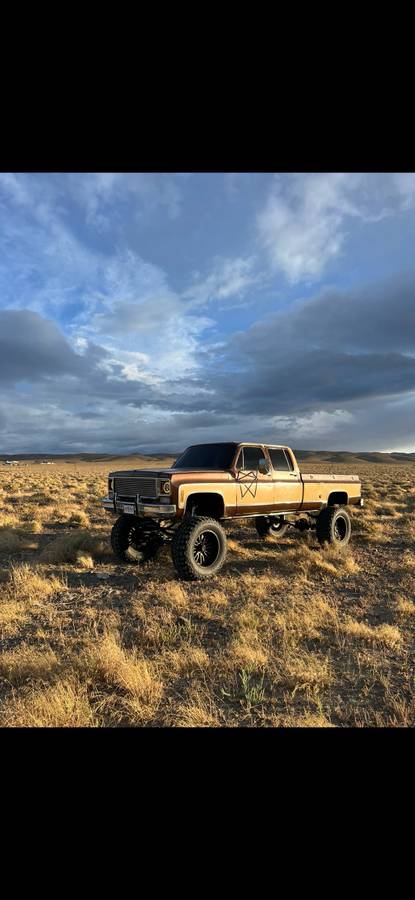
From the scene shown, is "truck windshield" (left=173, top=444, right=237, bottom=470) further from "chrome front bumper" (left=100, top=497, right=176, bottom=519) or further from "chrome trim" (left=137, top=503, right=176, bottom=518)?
"chrome trim" (left=137, top=503, right=176, bottom=518)

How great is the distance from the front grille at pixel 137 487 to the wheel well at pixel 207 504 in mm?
689

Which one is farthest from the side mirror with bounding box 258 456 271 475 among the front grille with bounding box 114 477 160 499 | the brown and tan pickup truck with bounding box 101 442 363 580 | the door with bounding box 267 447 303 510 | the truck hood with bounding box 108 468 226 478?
the front grille with bounding box 114 477 160 499

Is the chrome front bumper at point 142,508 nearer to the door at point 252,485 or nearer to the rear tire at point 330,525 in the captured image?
the door at point 252,485

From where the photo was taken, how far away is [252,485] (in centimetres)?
832

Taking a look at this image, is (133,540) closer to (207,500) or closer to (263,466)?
(207,500)

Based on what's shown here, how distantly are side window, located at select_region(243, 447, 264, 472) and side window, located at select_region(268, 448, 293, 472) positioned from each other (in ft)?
1.19

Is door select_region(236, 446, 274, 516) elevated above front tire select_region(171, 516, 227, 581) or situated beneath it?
elevated above

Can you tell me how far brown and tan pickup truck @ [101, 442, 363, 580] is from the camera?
7.27m

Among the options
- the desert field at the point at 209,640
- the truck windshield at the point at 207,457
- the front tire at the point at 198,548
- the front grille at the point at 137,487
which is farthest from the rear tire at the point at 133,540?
the truck windshield at the point at 207,457
